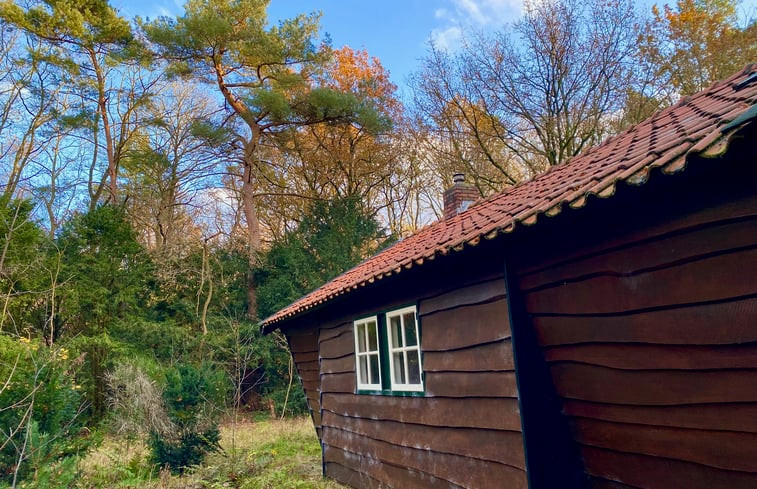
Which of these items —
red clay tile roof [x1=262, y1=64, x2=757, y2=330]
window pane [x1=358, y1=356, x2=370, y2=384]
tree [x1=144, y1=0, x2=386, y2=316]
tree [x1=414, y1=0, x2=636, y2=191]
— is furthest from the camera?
tree [x1=144, y1=0, x2=386, y2=316]

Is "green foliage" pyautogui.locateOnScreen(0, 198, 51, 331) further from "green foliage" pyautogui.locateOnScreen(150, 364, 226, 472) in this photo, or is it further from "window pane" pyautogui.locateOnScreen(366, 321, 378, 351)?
"window pane" pyautogui.locateOnScreen(366, 321, 378, 351)

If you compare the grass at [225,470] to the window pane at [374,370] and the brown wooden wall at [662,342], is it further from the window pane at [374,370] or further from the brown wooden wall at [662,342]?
the brown wooden wall at [662,342]

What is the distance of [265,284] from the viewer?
18.8 metres

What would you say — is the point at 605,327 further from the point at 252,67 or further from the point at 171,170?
the point at 171,170

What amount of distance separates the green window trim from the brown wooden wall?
2.03 metres

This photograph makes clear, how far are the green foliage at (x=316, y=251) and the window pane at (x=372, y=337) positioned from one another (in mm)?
11357

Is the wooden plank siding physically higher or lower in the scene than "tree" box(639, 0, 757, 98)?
lower

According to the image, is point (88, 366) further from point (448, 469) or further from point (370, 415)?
point (448, 469)

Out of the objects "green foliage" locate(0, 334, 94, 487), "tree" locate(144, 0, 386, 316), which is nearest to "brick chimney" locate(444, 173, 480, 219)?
"green foliage" locate(0, 334, 94, 487)

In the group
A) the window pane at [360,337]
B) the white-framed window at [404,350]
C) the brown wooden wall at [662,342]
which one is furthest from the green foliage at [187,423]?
Result: the brown wooden wall at [662,342]

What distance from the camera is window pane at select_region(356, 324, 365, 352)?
22.5ft

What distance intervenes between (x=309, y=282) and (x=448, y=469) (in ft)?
44.8

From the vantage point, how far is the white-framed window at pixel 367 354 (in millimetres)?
6461

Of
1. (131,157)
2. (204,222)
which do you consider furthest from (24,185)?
(204,222)
